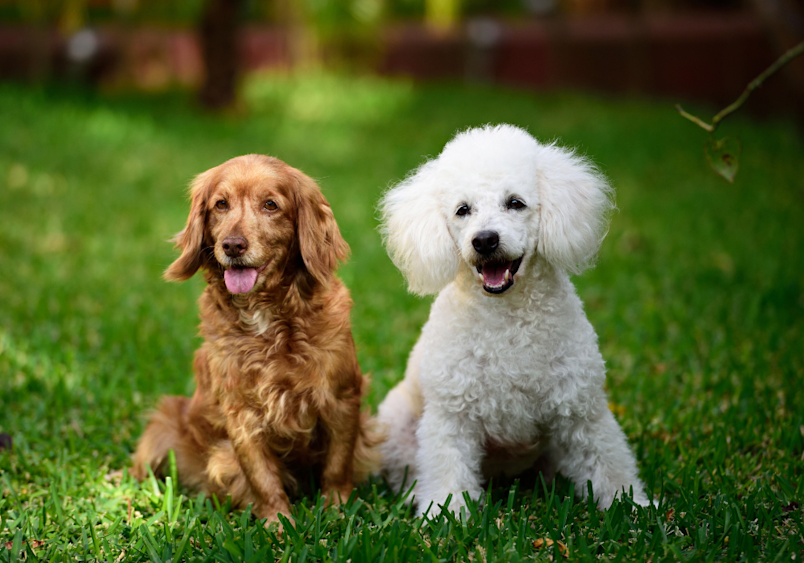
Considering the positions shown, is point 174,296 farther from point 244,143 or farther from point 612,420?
point 244,143

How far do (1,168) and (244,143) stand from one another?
3276mm

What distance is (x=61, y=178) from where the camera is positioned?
28.7 feet

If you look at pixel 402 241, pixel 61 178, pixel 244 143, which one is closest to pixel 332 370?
pixel 402 241

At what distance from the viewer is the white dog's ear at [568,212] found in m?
2.76

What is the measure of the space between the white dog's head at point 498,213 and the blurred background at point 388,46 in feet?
27.1

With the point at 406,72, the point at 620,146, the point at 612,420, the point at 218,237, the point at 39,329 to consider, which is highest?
the point at 406,72

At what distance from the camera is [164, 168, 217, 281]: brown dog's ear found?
289 centimetres

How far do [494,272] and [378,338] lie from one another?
7.70 feet

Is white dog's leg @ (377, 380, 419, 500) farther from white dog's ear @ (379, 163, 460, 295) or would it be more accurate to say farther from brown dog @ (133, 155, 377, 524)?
white dog's ear @ (379, 163, 460, 295)

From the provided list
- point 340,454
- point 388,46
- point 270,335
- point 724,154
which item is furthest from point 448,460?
point 388,46

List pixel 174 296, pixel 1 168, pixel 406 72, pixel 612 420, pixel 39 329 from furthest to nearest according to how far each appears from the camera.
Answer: pixel 406 72 < pixel 1 168 < pixel 174 296 < pixel 39 329 < pixel 612 420

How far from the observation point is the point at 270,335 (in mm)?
2916

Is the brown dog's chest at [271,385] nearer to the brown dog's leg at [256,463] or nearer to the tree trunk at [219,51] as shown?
the brown dog's leg at [256,463]

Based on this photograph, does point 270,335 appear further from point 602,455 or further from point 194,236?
point 602,455
